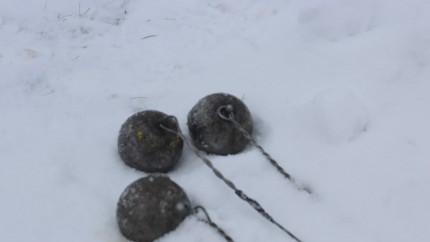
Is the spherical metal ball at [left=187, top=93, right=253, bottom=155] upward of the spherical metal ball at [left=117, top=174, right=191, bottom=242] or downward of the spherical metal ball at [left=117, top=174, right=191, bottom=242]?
upward

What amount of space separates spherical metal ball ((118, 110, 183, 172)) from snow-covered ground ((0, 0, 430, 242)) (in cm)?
10

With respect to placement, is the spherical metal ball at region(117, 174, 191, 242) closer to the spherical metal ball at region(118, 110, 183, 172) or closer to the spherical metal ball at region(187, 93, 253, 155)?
the spherical metal ball at region(118, 110, 183, 172)

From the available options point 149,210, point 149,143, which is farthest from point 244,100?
point 149,210

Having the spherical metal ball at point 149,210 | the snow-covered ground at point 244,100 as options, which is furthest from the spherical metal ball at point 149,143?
the spherical metal ball at point 149,210

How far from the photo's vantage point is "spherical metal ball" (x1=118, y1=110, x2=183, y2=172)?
2.39 meters

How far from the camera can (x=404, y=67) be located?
2.69 metres

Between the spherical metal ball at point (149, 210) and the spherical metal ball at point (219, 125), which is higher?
the spherical metal ball at point (219, 125)

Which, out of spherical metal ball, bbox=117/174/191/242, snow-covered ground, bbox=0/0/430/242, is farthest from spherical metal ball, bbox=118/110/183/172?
spherical metal ball, bbox=117/174/191/242

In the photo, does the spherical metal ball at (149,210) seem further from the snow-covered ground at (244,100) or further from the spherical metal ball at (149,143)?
the spherical metal ball at (149,143)

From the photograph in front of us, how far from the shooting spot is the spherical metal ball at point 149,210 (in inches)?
81.6

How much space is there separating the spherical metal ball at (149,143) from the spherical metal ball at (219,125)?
0.12 metres

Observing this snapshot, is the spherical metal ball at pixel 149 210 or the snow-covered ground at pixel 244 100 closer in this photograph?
the spherical metal ball at pixel 149 210

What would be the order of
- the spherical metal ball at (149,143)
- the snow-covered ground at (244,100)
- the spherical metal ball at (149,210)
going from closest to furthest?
the spherical metal ball at (149,210)
the snow-covered ground at (244,100)
the spherical metal ball at (149,143)

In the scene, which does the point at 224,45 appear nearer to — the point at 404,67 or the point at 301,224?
the point at 404,67
